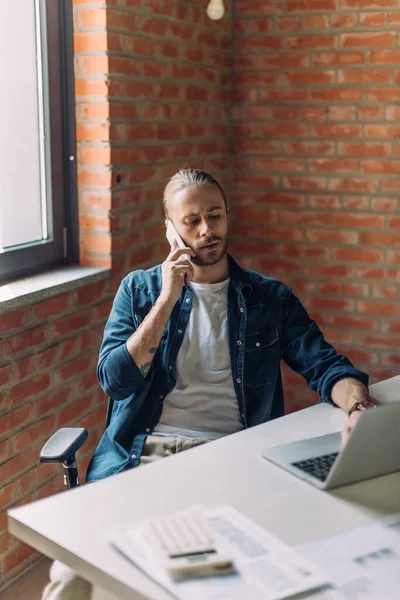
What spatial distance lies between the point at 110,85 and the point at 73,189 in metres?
0.41

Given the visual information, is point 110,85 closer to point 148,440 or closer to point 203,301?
point 203,301

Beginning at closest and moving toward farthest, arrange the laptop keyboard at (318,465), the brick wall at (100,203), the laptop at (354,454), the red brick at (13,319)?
the laptop at (354,454)
the laptop keyboard at (318,465)
the red brick at (13,319)
the brick wall at (100,203)

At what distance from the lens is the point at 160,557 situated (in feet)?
3.76

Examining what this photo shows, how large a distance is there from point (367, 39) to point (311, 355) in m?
1.73

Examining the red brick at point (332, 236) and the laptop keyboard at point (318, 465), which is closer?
the laptop keyboard at point (318, 465)

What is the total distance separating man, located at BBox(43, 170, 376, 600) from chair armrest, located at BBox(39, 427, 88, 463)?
24 cm

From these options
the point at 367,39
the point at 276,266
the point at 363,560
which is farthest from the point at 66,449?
the point at 367,39

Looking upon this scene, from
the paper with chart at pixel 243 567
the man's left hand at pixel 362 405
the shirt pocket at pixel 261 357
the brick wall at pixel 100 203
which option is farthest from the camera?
the brick wall at pixel 100 203

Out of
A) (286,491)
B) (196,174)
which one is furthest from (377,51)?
(286,491)

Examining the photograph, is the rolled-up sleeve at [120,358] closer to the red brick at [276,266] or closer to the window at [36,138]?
the window at [36,138]

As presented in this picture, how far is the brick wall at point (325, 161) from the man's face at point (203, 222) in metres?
1.33

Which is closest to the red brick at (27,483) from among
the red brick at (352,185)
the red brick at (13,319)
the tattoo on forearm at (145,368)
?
the red brick at (13,319)

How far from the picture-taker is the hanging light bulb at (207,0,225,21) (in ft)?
10.5

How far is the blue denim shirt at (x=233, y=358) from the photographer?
6.52 feet
